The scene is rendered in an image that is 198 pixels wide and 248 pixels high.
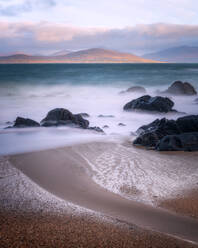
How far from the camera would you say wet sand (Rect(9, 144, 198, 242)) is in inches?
120

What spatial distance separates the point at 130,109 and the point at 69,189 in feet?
36.1

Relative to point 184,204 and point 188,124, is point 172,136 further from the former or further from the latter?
point 184,204

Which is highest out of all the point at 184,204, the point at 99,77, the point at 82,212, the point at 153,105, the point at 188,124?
the point at 99,77

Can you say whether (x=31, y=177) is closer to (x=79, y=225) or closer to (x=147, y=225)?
(x=79, y=225)

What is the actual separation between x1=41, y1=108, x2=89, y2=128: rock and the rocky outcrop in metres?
3.22

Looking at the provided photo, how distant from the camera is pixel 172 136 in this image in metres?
6.65

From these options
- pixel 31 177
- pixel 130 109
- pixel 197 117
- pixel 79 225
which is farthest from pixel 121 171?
pixel 130 109

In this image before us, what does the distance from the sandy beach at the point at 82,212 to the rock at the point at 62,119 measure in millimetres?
4590

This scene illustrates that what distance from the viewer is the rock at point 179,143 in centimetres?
639

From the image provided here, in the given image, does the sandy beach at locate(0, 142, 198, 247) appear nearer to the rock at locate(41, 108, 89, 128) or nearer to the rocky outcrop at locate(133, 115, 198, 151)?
the rocky outcrop at locate(133, 115, 198, 151)

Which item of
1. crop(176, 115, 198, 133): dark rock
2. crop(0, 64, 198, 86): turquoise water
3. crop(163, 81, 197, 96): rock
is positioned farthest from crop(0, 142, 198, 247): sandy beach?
crop(0, 64, 198, 86): turquoise water

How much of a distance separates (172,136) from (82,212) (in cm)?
407

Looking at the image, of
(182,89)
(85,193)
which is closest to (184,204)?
(85,193)

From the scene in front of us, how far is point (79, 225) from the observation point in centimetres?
290
